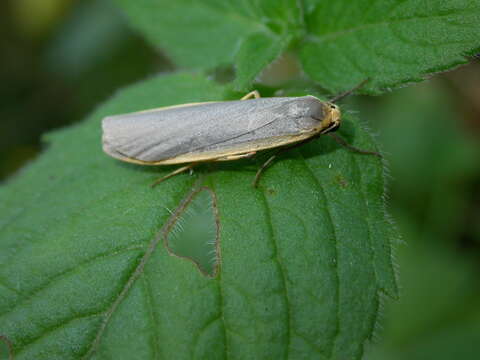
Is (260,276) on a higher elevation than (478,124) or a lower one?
higher

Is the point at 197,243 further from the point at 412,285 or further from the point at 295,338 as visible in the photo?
the point at 412,285

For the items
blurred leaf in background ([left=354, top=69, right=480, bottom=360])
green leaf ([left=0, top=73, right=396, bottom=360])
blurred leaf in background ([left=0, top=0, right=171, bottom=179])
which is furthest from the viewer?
blurred leaf in background ([left=0, top=0, right=171, bottom=179])

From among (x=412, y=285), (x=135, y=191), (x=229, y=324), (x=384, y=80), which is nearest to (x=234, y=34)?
(x=384, y=80)

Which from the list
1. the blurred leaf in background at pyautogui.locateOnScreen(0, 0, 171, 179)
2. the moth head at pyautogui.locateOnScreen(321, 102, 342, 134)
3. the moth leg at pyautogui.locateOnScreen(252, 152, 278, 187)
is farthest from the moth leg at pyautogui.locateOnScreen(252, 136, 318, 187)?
the blurred leaf in background at pyautogui.locateOnScreen(0, 0, 171, 179)

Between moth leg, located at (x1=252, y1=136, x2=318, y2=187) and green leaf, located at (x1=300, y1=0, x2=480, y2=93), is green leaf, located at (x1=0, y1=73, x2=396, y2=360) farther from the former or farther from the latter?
green leaf, located at (x1=300, y1=0, x2=480, y2=93)

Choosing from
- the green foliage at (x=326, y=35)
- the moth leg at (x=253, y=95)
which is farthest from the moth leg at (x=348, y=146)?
the moth leg at (x=253, y=95)

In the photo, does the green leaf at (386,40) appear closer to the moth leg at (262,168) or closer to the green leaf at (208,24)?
the green leaf at (208,24)
